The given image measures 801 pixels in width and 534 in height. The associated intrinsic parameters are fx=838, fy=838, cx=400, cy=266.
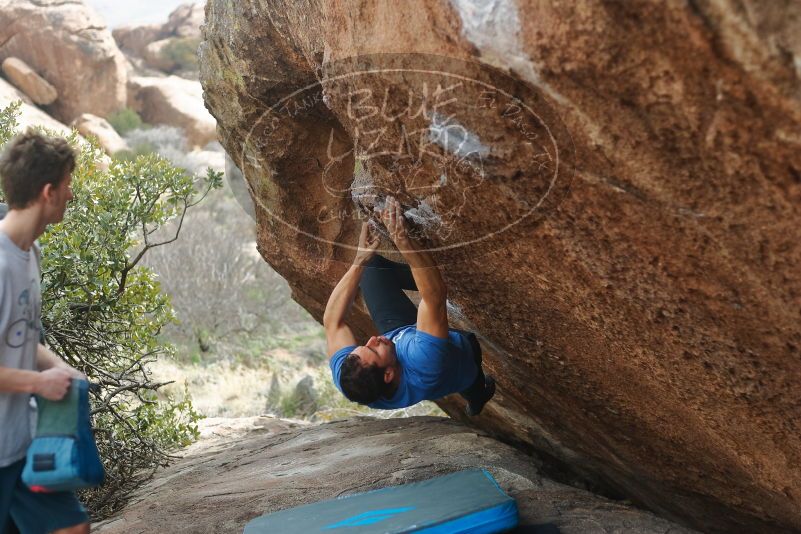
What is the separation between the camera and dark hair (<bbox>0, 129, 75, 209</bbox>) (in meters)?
2.56

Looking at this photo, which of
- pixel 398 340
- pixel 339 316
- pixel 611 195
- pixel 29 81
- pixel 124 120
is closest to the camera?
pixel 611 195

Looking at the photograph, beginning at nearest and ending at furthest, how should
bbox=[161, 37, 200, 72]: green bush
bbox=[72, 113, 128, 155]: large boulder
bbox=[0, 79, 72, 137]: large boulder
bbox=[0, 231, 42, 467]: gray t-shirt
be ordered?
bbox=[0, 231, 42, 467]: gray t-shirt, bbox=[0, 79, 72, 137]: large boulder, bbox=[72, 113, 128, 155]: large boulder, bbox=[161, 37, 200, 72]: green bush

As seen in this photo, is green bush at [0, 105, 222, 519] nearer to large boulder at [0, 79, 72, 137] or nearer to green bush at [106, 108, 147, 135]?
large boulder at [0, 79, 72, 137]

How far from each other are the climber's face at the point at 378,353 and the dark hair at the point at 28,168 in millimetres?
1433

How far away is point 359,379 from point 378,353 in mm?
157

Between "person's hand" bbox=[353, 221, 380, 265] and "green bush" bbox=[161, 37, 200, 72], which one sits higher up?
"green bush" bbox=[161, 37, 200, 72]

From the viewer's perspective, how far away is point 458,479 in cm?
397

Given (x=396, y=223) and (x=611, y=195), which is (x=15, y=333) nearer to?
(x=396, y=223)

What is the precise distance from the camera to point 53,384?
98.7 inches

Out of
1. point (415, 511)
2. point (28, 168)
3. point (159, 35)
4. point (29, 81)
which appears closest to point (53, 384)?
point (28, 168)

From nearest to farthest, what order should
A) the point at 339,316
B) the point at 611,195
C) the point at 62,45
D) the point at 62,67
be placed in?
the point at 611,195
the point at 339,316
the point at 62,45
the point at 62,67

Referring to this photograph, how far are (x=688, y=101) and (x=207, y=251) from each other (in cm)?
1456

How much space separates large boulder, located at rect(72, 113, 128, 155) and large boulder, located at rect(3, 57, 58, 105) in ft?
3.08

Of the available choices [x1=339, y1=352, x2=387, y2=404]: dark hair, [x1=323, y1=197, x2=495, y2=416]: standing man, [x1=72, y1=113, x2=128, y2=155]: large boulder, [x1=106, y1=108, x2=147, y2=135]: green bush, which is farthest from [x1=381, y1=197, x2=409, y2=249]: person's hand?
[x1=106, y1=108, x2=147, y2=135]: green bush
